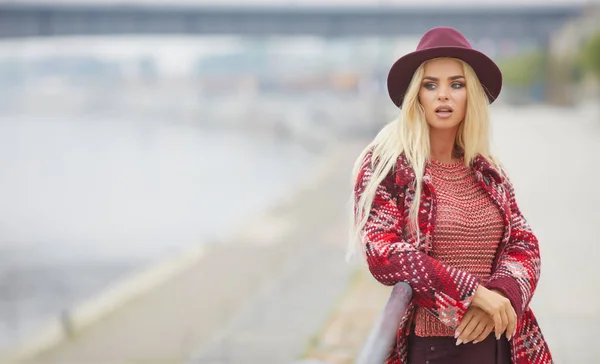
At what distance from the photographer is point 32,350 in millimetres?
10742

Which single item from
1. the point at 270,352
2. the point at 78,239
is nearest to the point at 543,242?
the point at 270,352

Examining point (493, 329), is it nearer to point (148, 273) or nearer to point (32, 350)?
point (32, 350)

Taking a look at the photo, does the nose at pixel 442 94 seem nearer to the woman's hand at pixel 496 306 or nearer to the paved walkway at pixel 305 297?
the woman's hand at pixel 496 306

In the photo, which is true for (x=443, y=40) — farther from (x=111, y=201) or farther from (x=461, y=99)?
(x=111, y=201)

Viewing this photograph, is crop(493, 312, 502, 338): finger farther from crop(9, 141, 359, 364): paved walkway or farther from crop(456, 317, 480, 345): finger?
crop(9, 141, 359, 364): paved walkway

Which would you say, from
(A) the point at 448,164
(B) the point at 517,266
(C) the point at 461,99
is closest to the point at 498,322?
(B) the point at 517,266

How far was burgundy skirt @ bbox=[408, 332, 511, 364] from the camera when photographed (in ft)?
6.55

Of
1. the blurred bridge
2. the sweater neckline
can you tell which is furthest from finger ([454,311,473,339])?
the blurred bridge

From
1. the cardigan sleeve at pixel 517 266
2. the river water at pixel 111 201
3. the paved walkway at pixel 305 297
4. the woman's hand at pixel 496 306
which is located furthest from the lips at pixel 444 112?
the river water at pixel 111 201

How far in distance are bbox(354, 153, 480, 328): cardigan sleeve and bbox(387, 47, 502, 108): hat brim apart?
0.36 m

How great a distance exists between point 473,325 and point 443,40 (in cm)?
66

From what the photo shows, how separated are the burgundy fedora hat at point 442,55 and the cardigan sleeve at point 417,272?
0.36 m

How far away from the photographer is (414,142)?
2035 millimetres

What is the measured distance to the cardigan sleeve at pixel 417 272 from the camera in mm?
1814
